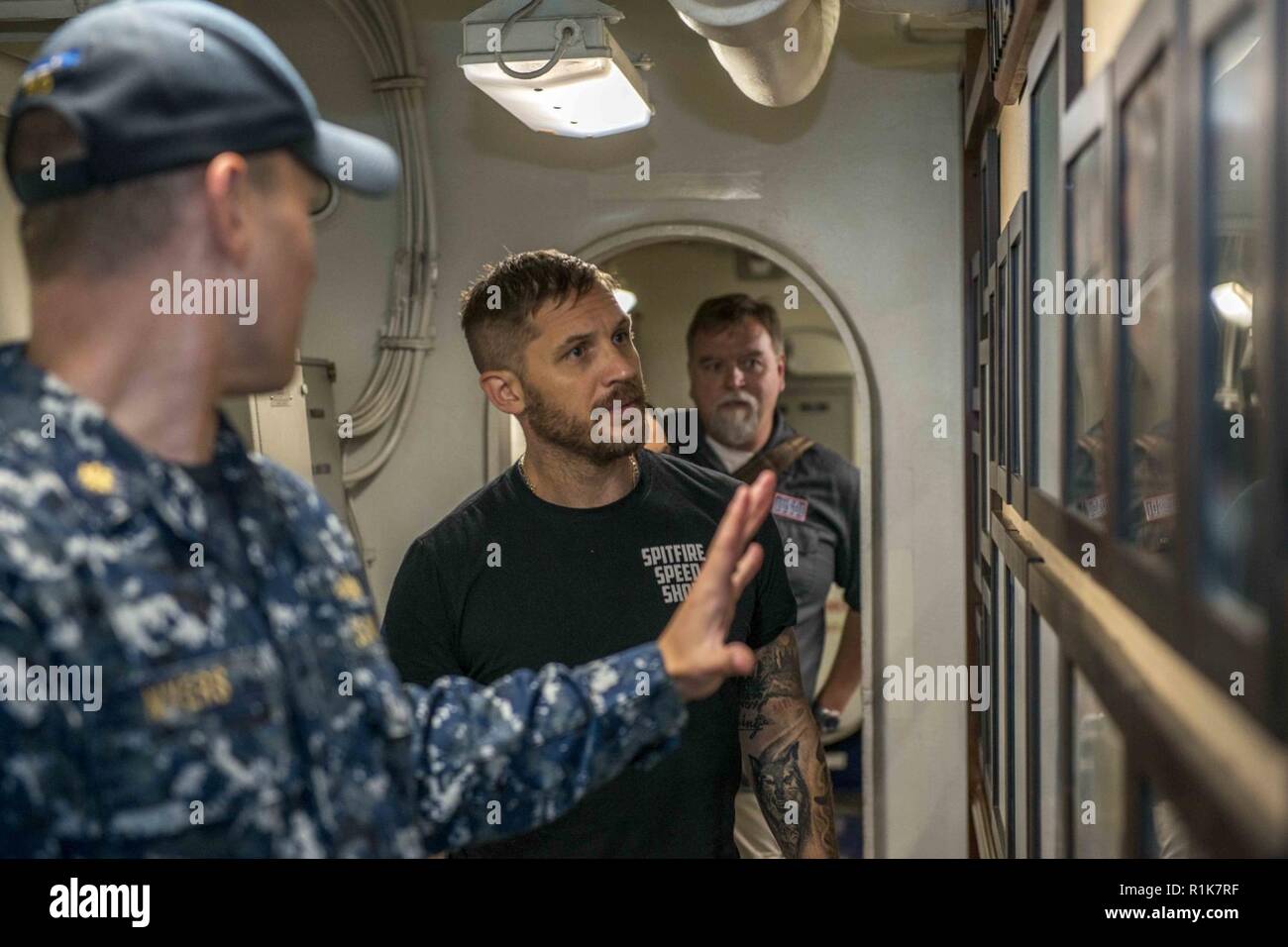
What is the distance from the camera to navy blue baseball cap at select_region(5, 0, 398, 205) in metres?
0.89

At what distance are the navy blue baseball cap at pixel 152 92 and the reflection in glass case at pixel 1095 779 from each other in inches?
30.4

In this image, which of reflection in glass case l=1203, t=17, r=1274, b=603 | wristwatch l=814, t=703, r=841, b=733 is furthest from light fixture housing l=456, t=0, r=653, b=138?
wristwatch l=814, t=703, r=841, b=733

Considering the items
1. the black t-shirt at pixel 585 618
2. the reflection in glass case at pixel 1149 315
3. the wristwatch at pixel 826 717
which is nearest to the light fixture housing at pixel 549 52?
the black t-shirt at pixel 585 618

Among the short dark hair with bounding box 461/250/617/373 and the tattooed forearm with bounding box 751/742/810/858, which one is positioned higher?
the short dark hair with bounding box 461/250/617/373

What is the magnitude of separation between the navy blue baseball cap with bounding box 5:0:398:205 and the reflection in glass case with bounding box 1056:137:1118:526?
25.6 inches

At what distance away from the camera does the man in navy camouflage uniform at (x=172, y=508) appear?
0.83 metres

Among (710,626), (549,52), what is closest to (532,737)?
(710,626)

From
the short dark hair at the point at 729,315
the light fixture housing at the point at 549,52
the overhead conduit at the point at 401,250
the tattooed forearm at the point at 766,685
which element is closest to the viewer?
the tattooed forearm at the point at 766,685

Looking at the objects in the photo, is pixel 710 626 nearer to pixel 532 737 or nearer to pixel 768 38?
pixel 532 737

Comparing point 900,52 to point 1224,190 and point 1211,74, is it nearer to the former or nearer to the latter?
point 1224,190

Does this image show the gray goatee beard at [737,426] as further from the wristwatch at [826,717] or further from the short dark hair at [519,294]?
the short dark hair at [519,294]

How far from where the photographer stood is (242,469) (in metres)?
1.01

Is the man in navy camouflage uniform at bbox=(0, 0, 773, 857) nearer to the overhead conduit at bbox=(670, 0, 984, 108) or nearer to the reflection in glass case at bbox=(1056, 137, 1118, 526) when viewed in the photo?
the reflection in glass case at bbox=(1056, 137, 1118, 526)

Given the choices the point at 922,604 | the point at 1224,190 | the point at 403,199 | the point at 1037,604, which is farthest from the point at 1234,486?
the point at 403,199
